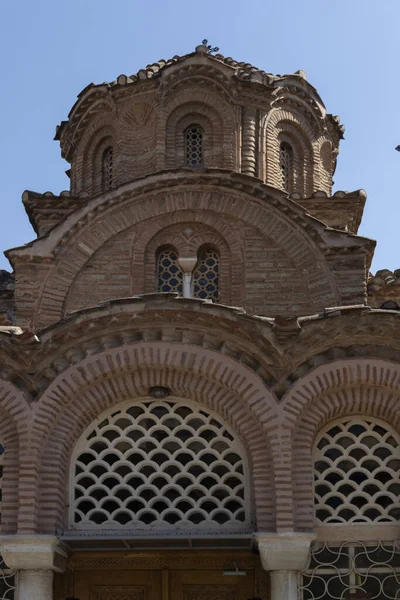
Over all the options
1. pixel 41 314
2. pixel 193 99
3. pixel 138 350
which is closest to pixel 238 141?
pixel 193 99

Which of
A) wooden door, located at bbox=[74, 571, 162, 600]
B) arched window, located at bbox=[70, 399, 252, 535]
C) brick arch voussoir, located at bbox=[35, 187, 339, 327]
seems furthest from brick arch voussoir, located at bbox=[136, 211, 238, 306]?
wooden door, located at bbox=[74, 571, 162, 600]

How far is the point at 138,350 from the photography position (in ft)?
35.6

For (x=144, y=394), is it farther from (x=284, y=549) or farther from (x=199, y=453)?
(x=284, y=549)

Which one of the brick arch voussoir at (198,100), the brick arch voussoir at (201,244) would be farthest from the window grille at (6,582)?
the brick arch voussoir at (198,100)

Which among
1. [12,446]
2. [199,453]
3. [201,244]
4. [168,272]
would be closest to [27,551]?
[12,446]

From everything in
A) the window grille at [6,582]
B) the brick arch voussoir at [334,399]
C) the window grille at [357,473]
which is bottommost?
the window grille at [6,582]

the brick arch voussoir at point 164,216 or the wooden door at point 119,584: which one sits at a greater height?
the brick arch voussoir at point 164,216

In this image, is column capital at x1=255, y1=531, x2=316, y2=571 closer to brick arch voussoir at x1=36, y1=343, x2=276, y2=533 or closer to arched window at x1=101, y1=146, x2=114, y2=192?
brick arch voussoir at x1=36, y1=343, x2=276, y2=533

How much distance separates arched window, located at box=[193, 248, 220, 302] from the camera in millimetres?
14086

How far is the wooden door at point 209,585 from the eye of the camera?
11523 millimetres

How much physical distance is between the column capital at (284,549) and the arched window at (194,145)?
296 inches

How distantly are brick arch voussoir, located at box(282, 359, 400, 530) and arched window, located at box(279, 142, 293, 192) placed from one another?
21.1ft

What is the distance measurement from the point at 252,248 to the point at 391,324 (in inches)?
147

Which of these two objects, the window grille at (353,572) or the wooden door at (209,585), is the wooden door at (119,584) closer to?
the wooden door at (209,585)
